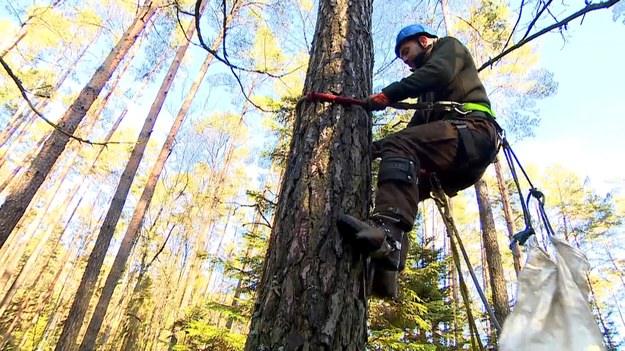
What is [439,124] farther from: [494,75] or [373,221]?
[494,75]

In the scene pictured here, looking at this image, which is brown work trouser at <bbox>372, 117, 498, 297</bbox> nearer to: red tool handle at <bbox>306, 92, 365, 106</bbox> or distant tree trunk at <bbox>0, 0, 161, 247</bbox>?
red tool handle at <bbox>306, 92, 365, 106</bbox>

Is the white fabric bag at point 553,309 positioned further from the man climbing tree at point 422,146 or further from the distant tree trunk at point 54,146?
the distant tree trunk at point 54,146

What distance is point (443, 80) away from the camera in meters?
2.11

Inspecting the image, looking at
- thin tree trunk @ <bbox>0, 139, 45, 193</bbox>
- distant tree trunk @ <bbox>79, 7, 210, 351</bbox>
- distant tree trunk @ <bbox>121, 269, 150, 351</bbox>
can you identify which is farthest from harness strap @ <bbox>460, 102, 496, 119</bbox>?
thin tree trunk @ <bbox>0, 139, 45, 193</bbox>

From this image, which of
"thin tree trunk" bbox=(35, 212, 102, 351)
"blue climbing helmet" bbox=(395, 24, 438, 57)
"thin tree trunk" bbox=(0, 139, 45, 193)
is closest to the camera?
"blue climbing helmet" bbox=(395, 24, 438, 57)

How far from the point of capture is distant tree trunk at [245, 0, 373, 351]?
1.23 meters

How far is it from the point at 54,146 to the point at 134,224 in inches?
138

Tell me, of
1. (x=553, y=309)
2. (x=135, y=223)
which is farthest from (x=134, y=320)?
(x=553, y=309)

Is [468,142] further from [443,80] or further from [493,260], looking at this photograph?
[493,260]

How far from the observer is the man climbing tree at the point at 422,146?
5.48 ft

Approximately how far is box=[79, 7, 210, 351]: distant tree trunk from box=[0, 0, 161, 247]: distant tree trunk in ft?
8.29

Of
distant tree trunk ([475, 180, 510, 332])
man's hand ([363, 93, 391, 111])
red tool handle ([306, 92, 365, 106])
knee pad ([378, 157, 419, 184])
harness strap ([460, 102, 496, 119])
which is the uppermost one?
distant tree trunk ([475, 180, 510, 332])

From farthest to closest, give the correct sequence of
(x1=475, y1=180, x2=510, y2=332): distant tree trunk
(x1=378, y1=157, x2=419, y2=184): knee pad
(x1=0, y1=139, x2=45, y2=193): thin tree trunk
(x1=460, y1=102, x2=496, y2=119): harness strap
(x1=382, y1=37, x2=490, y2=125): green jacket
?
(x1=0, y1=139, x2=45, y2=193): thin tree trunk → (x1=475, y1=180, x2=510, y2=332): distant tree trunk → (x1=460, y1=102, x2=496, y2=119): harness strap → (x1=382, y1=37, x2=490, y2=125): green jacket → (x1=378, y1=157, x2=419, y2=184): knee pad

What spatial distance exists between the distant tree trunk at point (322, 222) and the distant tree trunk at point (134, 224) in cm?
802
